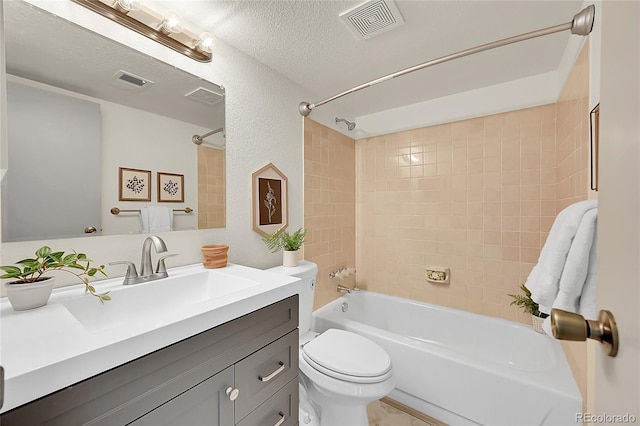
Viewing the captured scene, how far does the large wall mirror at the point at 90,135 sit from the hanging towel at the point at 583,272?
1582mm

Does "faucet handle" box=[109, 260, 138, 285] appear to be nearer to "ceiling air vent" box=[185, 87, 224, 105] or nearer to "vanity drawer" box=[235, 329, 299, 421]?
"vanity drawer" box=[235, 329, 299, 421]

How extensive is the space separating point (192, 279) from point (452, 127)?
2310mm

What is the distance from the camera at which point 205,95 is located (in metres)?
1.41

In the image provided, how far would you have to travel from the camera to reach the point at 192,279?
117cm

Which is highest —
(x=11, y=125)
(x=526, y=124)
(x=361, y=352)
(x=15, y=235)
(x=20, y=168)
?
(x=526, y=124)

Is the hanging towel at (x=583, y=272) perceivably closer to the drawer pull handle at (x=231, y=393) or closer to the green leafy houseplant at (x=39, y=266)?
the drawer pull handle at (x=231, y=393)

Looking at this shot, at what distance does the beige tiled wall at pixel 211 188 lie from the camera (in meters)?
1.38

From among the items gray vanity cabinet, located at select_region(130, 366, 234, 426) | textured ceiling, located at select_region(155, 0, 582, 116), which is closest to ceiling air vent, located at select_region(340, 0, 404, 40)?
textured ceiling, located at select_region(155, 0, 582, 116)

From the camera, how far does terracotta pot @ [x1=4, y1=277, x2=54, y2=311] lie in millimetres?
727

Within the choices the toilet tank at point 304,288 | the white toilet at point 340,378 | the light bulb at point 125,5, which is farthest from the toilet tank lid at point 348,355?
the light bulb at point 125,5

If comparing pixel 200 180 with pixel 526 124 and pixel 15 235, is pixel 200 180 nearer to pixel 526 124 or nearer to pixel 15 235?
pixel 15 235

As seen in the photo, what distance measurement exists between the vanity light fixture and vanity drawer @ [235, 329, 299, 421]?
4.67 ft

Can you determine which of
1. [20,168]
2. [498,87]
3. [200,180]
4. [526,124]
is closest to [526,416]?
[526,124]

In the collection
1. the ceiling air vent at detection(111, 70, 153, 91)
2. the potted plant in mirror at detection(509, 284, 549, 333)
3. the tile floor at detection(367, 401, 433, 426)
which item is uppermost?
the ceiling air vent at detection(111, 70, 153, 91)
